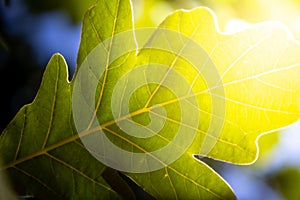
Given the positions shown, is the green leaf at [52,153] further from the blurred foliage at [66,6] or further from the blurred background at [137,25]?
the blurred foliage at [66,6]

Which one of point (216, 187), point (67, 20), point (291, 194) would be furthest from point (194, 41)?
point (291, 194)

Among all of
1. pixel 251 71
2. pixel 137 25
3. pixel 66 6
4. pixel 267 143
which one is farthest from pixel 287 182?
pixel 251 71

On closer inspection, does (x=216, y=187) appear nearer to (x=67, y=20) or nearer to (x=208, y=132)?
(x=208, y=132)

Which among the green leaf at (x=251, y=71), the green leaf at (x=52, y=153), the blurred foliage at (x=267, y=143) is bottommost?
the green leaf at (x=52, y=153)

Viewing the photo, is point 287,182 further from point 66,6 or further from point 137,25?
point 66,6

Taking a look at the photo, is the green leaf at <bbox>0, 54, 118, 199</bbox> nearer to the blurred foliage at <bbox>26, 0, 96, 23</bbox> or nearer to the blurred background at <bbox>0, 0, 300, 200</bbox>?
the blurred background at <bbox>0, 0, 300, 200</bbox>

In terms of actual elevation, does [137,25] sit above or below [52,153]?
above

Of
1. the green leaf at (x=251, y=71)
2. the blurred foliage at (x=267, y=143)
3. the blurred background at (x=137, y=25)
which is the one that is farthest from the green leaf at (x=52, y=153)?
the blurred foliage at (x=267, y=143)
